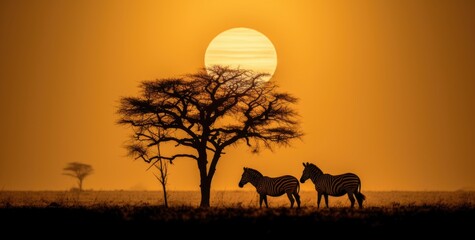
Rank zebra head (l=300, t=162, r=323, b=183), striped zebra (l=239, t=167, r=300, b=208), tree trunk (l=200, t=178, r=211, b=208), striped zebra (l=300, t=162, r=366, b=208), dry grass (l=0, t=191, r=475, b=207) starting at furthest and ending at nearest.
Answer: dry grass (l=0, t=191, r=475, b=207), tree trunk (l=200, t=178, r=211, b=208), zebra head (l=300, t=162, r=323, b=183), striped zebra (l=239, t=167, r=300, b=208), striped zebra (l=300, t=162, r=366, b=208)

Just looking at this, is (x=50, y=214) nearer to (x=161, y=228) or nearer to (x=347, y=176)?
(x=161, y=228)

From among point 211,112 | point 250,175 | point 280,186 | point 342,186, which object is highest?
point 211,112

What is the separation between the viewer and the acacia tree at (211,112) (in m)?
54.1

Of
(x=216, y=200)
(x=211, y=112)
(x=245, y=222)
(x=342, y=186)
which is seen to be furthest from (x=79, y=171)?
(x=245, y=222)

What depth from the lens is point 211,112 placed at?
5403 cm

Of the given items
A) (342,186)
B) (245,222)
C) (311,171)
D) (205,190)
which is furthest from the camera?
(205,190)

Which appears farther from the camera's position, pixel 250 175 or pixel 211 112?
pixel 211 112

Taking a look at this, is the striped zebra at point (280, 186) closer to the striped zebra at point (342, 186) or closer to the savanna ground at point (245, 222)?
the striped zebra at point (342, 186)

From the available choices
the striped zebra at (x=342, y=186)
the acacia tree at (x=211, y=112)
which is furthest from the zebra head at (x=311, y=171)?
the acacia tree at (x=211, y=112)

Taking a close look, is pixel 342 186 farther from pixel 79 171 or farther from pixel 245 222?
pixel 79 171

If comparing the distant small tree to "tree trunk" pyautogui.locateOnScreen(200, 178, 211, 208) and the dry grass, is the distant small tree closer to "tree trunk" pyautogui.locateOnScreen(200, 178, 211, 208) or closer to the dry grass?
the dry grass

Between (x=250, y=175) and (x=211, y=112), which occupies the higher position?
(x=211, y=112)

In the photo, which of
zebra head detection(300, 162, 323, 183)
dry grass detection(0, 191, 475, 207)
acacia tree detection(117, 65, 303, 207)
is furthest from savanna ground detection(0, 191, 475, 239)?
acacia tree detection(117, 65, 303, 207)

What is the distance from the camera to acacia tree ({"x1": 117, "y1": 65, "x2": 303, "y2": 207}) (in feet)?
177
